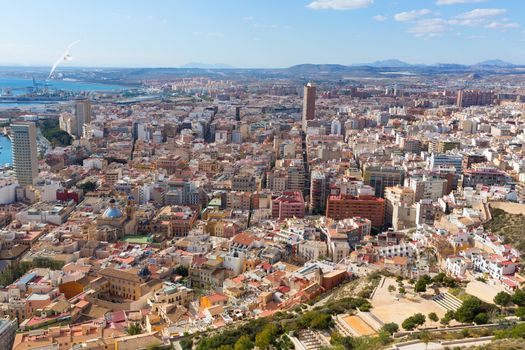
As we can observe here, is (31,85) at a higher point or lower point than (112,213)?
higher

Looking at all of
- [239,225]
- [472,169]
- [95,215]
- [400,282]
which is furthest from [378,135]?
[400,282]

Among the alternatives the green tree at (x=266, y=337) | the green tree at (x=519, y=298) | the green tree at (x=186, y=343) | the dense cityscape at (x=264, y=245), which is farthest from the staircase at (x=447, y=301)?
the green tree at (x=186, y=343)

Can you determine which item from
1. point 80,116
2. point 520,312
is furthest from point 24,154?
point 520,312

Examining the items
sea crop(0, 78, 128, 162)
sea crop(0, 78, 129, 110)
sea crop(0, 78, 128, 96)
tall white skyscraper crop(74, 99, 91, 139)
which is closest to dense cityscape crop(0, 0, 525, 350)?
tall white skyscraper crop(74, 99, 91, 139)

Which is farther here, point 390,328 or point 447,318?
point 447,318

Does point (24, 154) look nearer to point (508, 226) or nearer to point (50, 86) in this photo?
point (508, 226)

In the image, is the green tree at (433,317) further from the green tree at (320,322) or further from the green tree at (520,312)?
the green tree at (320,322)

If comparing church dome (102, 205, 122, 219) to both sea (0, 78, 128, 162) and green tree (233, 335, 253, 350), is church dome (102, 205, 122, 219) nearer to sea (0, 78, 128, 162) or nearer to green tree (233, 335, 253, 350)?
green tree (233, 335, 253, 350)
